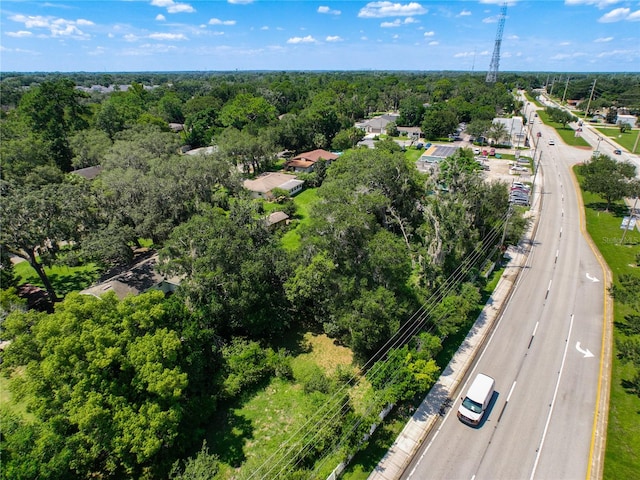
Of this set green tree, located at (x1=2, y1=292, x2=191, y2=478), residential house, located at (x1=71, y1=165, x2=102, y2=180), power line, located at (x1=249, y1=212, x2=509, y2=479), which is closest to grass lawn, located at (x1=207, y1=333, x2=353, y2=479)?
power line, located at (x1=249, y1=212, x2=509, y2=479)

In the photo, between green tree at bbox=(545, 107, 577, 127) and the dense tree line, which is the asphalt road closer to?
the dense tree line

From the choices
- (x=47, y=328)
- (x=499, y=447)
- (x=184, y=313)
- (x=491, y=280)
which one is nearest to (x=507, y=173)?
(x=491, y=280)

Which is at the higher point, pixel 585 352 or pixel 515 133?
pixel 515 133

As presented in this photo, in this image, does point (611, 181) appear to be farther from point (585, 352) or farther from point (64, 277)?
point (64, 277)

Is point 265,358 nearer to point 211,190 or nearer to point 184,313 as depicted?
point 184,313

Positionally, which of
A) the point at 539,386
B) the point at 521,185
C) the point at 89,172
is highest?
the point at 89,172

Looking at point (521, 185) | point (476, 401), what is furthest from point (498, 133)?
point (476, 401)

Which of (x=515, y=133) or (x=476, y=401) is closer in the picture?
(x=476, y=401)

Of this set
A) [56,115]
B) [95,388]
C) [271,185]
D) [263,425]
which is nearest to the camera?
[95,388]
